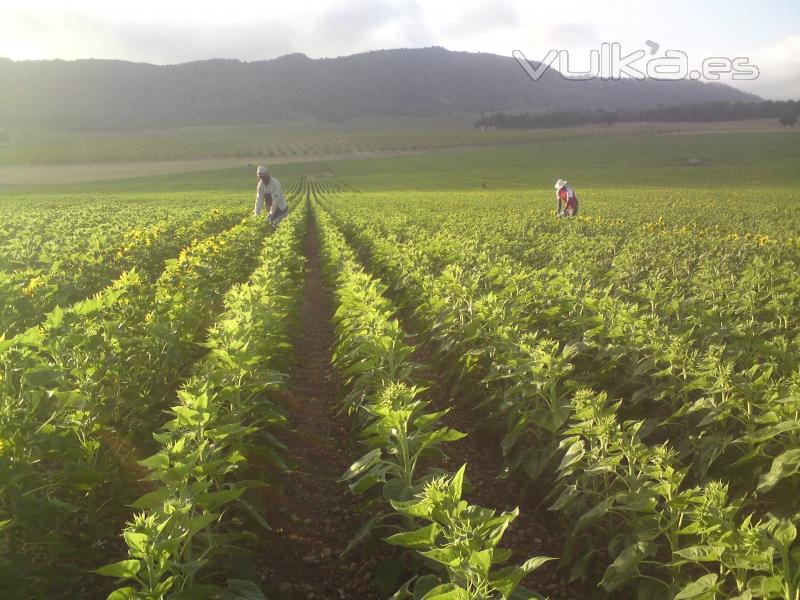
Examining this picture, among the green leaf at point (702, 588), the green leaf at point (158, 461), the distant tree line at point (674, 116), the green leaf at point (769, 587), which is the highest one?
the distant tree line at point (674, 116)

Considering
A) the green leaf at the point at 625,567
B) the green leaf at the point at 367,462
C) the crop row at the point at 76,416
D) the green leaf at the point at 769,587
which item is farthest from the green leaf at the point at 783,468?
the crop row at the point at 76,416

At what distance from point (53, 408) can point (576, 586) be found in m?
3.46

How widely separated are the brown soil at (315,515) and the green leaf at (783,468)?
224 centimetres

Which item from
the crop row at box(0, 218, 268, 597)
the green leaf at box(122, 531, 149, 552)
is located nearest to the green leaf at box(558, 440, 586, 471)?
the green leaf at box(122, 531, 149, 552)

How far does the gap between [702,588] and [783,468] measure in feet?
3.34

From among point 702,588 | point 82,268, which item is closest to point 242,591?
point 702,588

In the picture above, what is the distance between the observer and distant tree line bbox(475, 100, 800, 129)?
383 ft

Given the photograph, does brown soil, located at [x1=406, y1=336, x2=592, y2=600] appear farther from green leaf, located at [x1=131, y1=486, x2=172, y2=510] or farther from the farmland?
green leaf, located at [x1=131, y1=486, x2=172, y2=510]

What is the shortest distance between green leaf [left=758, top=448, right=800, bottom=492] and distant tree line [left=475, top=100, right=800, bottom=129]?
395ft

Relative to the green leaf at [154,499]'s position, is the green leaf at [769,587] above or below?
below

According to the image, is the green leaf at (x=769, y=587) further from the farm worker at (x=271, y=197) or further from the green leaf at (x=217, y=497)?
the farm worker at (x=271, y=197)

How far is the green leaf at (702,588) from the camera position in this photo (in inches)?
99.5

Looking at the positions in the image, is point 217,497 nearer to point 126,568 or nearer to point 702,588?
point 126,568

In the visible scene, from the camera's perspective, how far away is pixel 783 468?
10.5ft
